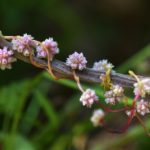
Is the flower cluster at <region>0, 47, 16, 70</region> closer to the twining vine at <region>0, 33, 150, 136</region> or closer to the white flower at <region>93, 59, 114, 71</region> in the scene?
the twining vine at <region>0, 33, 150, 136</region>

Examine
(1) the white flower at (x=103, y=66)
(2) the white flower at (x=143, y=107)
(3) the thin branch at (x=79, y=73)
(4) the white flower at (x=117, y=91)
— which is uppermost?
(1) the white flower at (x=103, y=66)

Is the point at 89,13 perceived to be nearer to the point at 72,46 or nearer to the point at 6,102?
the point at 72,46

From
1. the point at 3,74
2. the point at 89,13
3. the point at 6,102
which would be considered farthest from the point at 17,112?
the point at 89,13

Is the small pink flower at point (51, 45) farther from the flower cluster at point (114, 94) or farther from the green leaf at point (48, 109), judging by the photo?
the green leaf at point (48, 109)

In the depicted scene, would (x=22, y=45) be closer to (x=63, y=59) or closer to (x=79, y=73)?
(x=79, y=73)

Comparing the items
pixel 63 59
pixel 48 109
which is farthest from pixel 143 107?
pixel 63 59

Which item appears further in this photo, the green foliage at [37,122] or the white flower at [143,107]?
the green foliage at [37,122]

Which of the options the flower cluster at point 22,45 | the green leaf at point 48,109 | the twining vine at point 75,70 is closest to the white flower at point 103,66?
the twining vine at point 75,70
